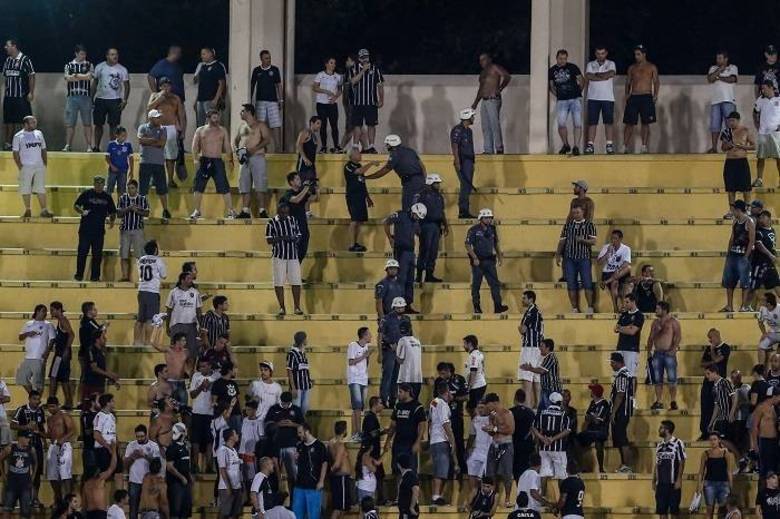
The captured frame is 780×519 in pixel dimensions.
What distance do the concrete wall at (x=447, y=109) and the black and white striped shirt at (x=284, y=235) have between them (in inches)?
232

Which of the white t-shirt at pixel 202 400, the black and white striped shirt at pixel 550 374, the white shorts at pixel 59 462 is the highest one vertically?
the black and white striped shirt at pixel 550 374

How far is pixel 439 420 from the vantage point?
98.9 feet

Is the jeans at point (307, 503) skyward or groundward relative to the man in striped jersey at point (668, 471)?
groundward

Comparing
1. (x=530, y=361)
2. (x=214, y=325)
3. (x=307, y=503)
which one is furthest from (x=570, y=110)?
(x=307, y=503)

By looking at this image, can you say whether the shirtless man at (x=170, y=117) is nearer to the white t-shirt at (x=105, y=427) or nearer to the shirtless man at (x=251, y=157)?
the shirtless man at (x=251, y=157)

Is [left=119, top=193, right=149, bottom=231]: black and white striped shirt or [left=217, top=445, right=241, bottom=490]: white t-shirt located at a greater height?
[left=119, top=193, right=149, bottom=231]: black and white striped shirt

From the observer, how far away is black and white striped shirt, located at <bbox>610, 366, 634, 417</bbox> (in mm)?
30734

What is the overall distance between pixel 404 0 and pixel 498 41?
1970 millimetres

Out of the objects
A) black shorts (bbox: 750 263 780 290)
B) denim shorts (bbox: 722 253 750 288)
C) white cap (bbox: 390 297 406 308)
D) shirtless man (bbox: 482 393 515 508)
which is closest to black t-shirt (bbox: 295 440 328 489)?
shirtless man (bbox: 482 393 515 508)

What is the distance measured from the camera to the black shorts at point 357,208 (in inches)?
1362

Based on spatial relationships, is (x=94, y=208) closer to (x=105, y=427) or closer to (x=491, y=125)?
(x=105, y=427)

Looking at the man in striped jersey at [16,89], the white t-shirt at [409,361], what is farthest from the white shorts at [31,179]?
the white t-shirt at [409,361]

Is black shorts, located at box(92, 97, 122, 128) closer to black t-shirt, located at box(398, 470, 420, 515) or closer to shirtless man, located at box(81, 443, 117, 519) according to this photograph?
shirtless man, located at box(81, 443, 117, 519)

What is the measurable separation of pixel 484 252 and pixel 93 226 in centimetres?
543
